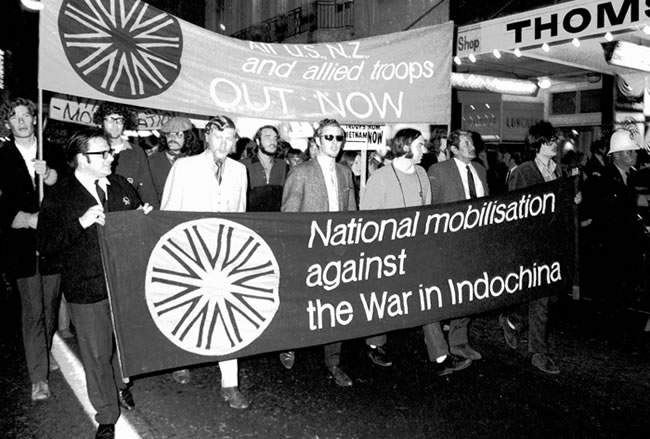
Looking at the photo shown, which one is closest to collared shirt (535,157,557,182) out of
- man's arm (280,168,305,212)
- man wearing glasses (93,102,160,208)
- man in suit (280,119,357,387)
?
man in suit (280,119,357,387)

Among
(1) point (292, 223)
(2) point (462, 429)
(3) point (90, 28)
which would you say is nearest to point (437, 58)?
(1) point (292, 223)

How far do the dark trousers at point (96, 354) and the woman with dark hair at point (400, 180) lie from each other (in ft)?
7.48

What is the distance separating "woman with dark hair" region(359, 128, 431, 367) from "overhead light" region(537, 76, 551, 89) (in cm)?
1049

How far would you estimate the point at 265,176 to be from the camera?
6.26 m

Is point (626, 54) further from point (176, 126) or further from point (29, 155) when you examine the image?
point (29, 155)

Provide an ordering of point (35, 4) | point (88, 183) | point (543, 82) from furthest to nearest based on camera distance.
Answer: point (543, 82), point (35, 4), point (88, 183)

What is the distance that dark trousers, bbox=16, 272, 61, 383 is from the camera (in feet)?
14.5

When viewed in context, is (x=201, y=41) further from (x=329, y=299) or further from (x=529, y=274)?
(x=529, y=274)

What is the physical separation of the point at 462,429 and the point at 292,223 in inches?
68.8

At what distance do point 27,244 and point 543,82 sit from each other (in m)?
13.2

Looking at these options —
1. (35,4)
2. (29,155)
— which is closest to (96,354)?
(29,155)

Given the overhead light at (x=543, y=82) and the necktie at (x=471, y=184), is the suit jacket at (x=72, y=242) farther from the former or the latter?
the overhead light at (x=543, y=82)

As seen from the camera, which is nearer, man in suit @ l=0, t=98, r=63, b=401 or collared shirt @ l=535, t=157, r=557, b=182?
man in suit @ l=0, t=98, r=63, b=401

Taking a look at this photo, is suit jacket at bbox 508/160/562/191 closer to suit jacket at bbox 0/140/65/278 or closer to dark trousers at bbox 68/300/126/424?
dark trousers at bbox 68/300/126/424
